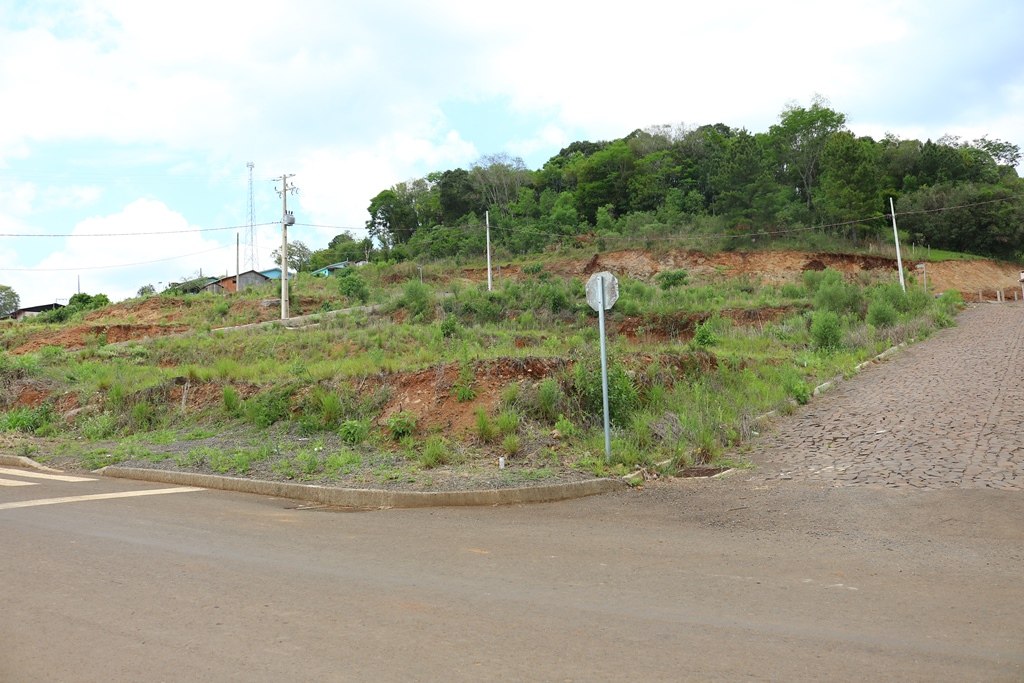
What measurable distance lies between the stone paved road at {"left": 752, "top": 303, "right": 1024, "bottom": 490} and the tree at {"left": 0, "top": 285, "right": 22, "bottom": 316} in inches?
4343

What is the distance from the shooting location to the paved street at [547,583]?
4582 millimetres

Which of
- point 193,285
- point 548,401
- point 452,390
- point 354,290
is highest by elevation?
point 193,285

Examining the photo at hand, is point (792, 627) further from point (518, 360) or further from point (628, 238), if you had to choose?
point (628, 238)

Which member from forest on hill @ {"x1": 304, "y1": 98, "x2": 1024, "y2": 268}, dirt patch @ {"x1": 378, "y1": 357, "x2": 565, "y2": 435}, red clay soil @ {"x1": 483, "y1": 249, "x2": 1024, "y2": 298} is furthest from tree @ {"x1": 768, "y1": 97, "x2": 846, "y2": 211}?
dirt patch @ {"x1": 378, "y1": 357, "x2": 565, "y2": 435}

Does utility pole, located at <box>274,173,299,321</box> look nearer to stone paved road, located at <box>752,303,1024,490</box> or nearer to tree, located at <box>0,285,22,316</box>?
stone paved road, located at <box>752,303,1024,490</box>

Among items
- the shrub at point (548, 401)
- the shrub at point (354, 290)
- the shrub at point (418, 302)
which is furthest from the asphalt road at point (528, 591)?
the shrub at point (354, 290)

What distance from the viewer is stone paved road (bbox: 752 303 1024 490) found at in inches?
423

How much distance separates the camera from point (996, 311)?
38.4 m

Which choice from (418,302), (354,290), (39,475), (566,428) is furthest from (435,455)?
(354,290)

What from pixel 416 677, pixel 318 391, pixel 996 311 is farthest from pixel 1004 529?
pixel 996 311

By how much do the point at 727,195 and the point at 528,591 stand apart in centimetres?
5746

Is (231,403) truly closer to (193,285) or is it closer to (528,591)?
(528,591)

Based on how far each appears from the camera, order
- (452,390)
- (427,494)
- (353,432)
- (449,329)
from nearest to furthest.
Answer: (427,494) < (353,432) < (452,390) < (449,329)

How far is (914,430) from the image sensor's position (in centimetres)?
1354
